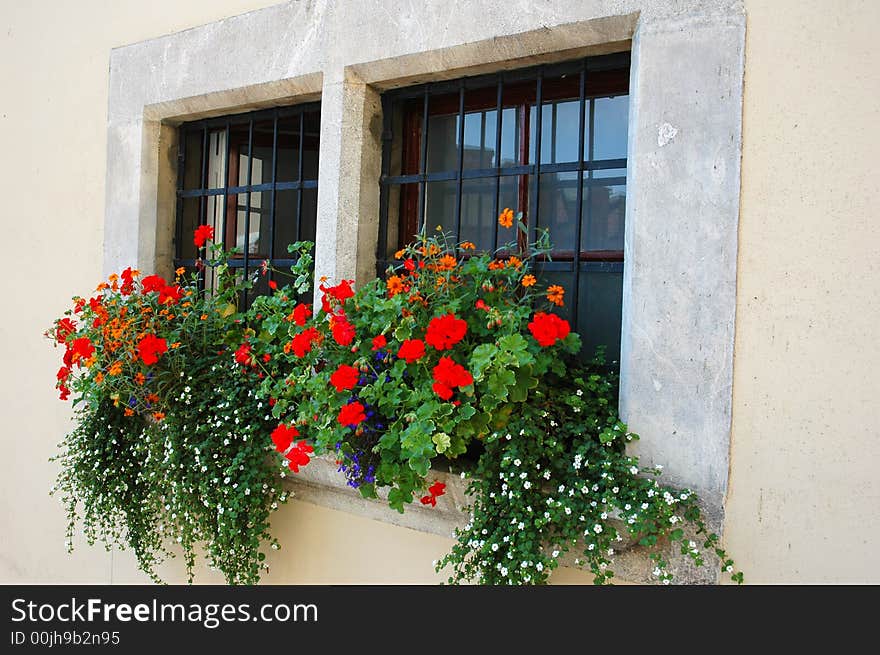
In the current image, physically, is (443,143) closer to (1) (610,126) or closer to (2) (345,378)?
(1) (610,126)

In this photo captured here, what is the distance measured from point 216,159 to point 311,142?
591 mm

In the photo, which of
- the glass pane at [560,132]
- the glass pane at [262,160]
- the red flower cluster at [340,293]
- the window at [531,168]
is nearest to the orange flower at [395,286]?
the red flower cluster at [340,293]

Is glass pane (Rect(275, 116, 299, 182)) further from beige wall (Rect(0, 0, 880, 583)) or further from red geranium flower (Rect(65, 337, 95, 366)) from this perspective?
beige wall (Rect(0, 0, 880, 583))

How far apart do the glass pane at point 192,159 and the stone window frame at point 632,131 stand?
0.22 m

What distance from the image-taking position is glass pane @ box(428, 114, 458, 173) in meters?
2.99

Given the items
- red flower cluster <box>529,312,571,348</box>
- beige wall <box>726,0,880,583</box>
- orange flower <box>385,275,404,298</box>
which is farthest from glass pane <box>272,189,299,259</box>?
beige wall <box>726,0,880,583</box>

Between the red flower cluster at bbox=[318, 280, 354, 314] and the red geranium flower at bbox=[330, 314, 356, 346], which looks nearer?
the red geranium flower at bbox=[330, 314, 356, 346]

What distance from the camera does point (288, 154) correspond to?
11.5ft

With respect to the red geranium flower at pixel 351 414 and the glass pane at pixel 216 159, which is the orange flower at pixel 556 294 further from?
the glass pane at pixel 216 159

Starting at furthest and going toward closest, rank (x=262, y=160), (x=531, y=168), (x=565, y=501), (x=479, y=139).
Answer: (x=262, y=160)
(x=479, y=139)
(x=531, y=168)
(x=565, y=501)

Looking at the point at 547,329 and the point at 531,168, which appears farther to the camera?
the point at 531,168

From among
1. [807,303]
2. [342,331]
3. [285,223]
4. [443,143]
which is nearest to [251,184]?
[285,223]

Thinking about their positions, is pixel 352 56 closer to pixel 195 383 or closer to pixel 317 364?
pixel 317 364

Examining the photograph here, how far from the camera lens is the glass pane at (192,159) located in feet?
12.1
